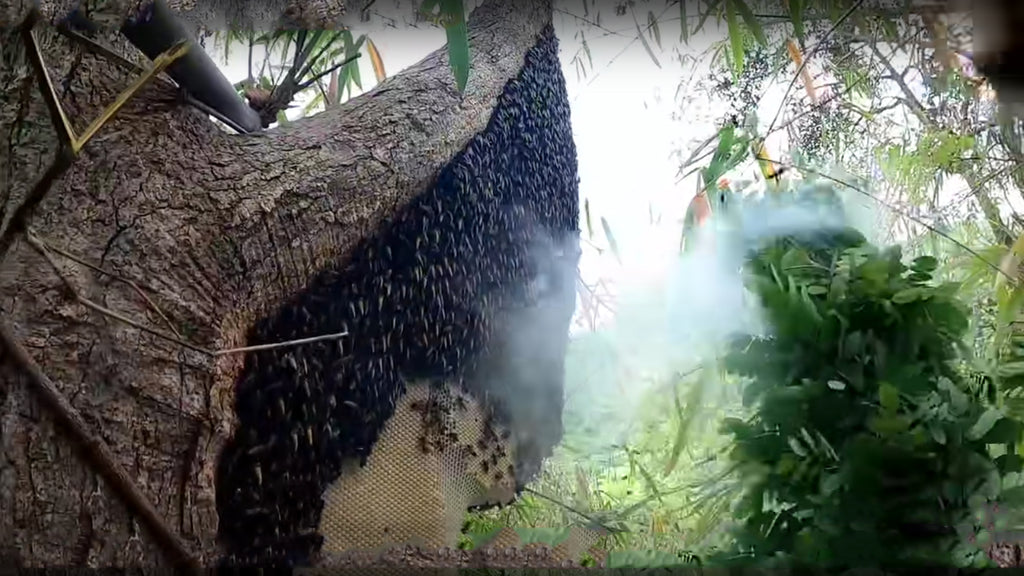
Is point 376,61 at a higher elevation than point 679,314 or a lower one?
higher

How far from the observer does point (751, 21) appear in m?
1.01

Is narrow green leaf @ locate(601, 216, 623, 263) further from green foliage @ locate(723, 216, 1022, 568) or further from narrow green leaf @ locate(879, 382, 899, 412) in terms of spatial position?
narrow green leaf @ locate(879, 382, 899, 412)

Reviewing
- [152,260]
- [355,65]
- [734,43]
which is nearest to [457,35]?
[355,65]

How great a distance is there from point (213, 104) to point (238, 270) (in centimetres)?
23

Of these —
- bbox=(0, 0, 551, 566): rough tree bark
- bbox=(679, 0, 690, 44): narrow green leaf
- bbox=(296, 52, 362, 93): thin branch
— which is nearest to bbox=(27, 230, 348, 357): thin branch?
bbox=(0, 0, 551, 566): rough tree bark

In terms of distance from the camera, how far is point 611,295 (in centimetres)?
98

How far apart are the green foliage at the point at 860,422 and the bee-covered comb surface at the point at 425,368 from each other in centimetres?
25

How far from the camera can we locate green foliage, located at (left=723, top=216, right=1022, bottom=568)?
2.80 feet

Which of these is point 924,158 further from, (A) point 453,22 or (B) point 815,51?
(A) point 453,22

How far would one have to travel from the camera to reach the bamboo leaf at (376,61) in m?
1.01

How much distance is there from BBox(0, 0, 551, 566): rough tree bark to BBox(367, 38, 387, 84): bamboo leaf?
0.09 ft

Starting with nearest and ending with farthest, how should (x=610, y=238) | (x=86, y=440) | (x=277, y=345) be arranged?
(x=86, y=440), (x=277, y=345), (x=610, y=238)

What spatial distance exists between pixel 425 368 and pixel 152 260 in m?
0.34

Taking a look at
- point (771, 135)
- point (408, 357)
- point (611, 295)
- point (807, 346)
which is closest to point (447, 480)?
point (408, 357)
